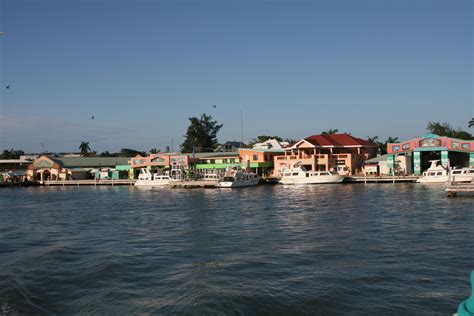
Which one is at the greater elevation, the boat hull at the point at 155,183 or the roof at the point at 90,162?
the roof at the point at 90,162

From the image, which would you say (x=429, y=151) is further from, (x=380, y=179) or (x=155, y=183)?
(x=155, y=183)

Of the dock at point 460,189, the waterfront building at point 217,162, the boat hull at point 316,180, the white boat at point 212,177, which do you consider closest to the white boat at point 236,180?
the white boat at point 212,177

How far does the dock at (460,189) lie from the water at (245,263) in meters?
6.37

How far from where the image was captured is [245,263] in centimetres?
1686

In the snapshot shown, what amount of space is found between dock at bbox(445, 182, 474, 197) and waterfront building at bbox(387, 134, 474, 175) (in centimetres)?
2121

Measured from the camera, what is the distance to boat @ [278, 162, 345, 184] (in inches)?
2403

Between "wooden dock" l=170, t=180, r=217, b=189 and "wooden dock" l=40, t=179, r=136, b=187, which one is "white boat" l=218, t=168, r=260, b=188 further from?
"wooden dock" l=40, t=179, r=136, b=187

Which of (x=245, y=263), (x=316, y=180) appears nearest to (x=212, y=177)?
(x=316, y=180)

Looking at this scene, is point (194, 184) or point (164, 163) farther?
point (164, 163)

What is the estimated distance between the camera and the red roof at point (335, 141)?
70500 mm

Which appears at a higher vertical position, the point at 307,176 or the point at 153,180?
the point at 307,176

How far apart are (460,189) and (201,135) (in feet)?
263

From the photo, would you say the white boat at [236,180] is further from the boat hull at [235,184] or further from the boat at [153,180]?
the boat at [153,180]

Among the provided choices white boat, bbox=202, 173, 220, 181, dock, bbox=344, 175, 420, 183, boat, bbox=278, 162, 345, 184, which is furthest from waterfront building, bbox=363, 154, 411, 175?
white boat, bbox=202, 173, 220, 181
